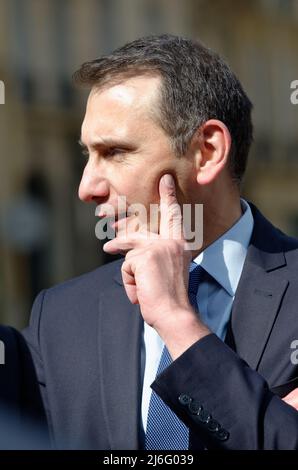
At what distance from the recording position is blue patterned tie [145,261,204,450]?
2963 mm

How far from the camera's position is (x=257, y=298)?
3131 millimetres

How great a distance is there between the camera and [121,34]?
2531 cm

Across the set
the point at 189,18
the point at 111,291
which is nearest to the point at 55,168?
the point at 189,18

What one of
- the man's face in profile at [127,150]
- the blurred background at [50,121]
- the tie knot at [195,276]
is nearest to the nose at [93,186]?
the man's face in profile at [127,150]

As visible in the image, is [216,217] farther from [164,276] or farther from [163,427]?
[163,427]

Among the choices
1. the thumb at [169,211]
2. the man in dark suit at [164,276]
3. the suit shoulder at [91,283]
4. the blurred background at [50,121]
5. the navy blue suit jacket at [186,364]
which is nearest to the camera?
the navy blue suit jacket at [186,364]

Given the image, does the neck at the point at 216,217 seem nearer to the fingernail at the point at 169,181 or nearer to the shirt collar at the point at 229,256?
the shirt collar at the point at 229,256

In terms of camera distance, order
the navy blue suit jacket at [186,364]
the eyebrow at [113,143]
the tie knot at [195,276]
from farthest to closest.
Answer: the tie knot at [195,276] < the eyebrow at [113,143] < the navy blue suit jacket at [186,364]

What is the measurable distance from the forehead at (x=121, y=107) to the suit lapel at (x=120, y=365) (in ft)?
1.65

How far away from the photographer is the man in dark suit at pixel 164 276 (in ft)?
9.41

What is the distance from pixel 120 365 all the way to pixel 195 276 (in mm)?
327

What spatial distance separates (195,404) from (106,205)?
0.63m

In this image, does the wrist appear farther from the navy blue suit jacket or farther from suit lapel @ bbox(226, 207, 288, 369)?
suit lapel @ bbox(226, 207, 288, 369)
